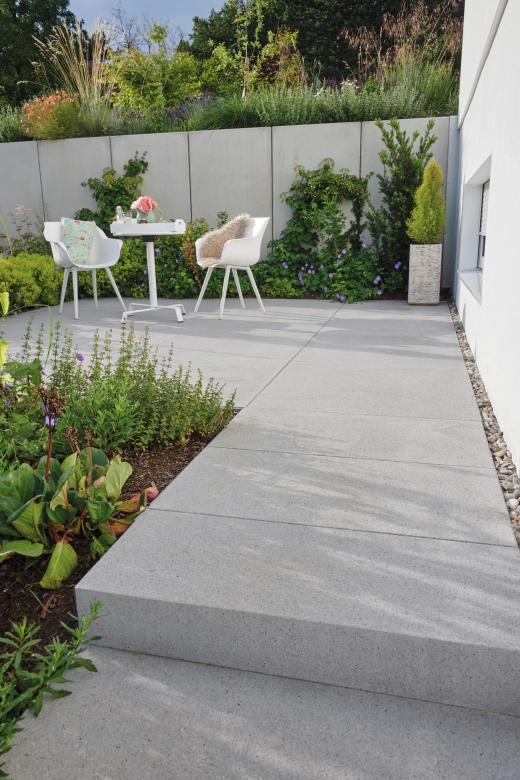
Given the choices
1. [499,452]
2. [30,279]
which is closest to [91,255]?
[30,279]

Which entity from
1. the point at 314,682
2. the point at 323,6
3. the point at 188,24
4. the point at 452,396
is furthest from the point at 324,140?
the point at 188,24

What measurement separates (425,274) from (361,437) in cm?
424

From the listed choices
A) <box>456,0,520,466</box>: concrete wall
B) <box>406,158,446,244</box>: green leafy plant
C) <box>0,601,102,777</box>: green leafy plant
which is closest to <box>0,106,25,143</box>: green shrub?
<box>406,158,446,244</box>: green leafy plant

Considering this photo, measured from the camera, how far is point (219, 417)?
2.79 meters

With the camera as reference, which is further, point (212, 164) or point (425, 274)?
point (212, 164)

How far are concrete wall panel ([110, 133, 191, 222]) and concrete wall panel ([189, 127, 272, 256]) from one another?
0.42 feet

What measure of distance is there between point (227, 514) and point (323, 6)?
787 inches

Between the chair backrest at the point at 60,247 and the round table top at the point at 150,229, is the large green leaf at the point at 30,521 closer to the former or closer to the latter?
the round table top at the point at 150,229

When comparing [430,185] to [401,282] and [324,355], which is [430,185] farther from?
[324,355]

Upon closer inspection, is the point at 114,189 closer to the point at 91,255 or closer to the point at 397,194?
the point at 91,255

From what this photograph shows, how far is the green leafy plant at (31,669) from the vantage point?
4.03 ft

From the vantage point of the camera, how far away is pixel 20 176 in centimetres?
841

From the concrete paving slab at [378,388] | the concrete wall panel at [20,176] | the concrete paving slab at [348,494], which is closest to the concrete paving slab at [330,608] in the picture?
the concrete paving slab at [348,494]

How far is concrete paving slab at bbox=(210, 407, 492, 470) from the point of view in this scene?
7.85 feet
